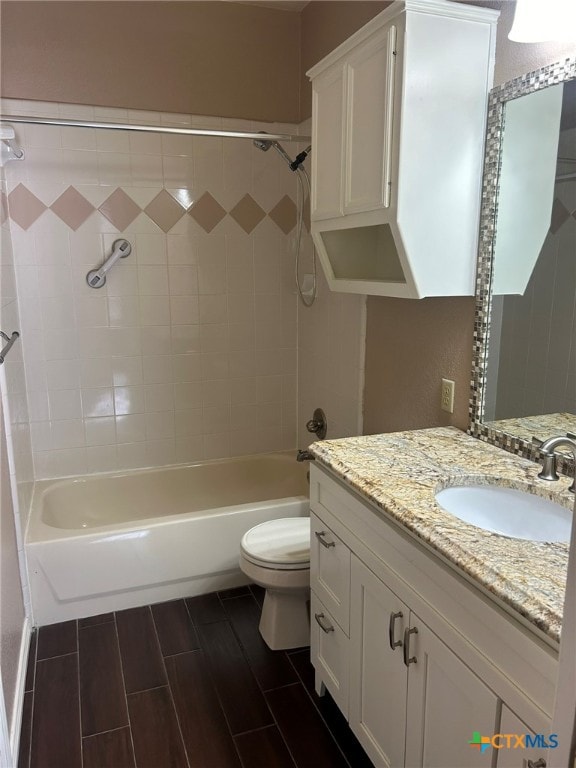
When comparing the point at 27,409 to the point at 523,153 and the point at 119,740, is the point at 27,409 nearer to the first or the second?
the point at 119,740

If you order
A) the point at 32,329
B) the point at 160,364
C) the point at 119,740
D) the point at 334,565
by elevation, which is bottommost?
the point at 119,740

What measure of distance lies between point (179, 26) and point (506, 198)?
197 cm

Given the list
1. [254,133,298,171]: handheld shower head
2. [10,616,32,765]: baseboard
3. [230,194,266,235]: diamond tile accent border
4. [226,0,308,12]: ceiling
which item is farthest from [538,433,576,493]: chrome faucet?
[226,0,308,12]: ceiling

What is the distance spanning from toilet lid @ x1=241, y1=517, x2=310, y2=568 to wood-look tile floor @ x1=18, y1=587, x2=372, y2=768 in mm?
385

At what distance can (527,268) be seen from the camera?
5.22ft

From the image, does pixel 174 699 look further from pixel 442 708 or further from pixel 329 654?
pixel 442 708

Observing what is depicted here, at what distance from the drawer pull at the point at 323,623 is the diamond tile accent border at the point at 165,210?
6.62 feet

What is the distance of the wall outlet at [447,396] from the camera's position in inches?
75.0

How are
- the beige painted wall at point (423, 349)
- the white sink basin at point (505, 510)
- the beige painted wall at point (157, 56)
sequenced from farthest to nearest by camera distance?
the beige painted wall at point (157, 56), the beige painted wall at point (423, 349), the white sink basin at point (505, 510)

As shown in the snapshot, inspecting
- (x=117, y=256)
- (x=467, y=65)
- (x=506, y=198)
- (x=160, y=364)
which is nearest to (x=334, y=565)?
(x=506, y=198)

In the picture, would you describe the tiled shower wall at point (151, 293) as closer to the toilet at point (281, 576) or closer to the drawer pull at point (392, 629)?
the toilet at point (281, 576)

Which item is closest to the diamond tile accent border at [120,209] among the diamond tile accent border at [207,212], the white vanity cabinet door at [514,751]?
the diamond tile accent border at [207,212]

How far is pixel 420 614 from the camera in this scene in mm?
1220

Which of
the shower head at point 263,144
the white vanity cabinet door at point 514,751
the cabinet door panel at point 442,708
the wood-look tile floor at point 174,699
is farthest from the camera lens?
the shower head at point 263,144
